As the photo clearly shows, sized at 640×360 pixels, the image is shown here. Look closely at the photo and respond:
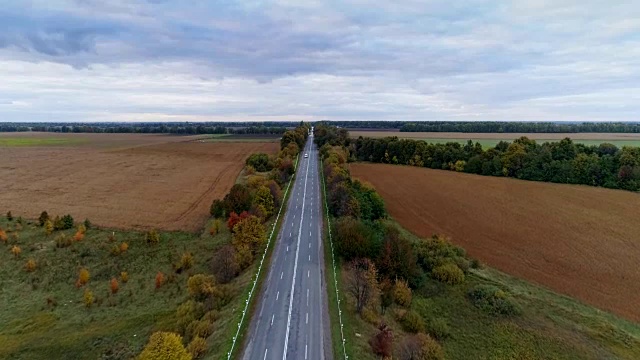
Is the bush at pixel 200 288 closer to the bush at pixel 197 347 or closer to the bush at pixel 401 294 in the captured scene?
the bush at pixel 197 347

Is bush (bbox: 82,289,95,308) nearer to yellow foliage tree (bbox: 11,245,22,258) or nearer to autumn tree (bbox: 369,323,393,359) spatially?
yellow foliage tree (bbox: 11,245,22,258)

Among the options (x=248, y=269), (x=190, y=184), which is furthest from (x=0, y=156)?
(x=248, y=269)

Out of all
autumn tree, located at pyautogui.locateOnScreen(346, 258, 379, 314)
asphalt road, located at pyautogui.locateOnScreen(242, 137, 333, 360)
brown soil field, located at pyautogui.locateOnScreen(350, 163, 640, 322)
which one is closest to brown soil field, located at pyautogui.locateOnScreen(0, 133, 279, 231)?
asphalt road, located at pyautogui.locateOnScreen(242, 137, 333, 360)

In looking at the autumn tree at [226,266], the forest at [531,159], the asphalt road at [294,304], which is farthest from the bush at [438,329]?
the forest at [531,159]

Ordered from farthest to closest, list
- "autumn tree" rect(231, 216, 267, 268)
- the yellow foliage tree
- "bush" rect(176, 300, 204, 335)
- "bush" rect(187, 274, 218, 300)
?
the yellow foliage tree → "autumn tree" rect(231, 216, 267, 268) → "bush" rect(187, 274, 218, 300) → "bush" rect(176, 300, 204, 335)

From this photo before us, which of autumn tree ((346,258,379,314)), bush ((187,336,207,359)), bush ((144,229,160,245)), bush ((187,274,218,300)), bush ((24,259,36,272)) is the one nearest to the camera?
bush ((187,336,207,359))

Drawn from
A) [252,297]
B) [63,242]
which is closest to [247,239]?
[252,297]
